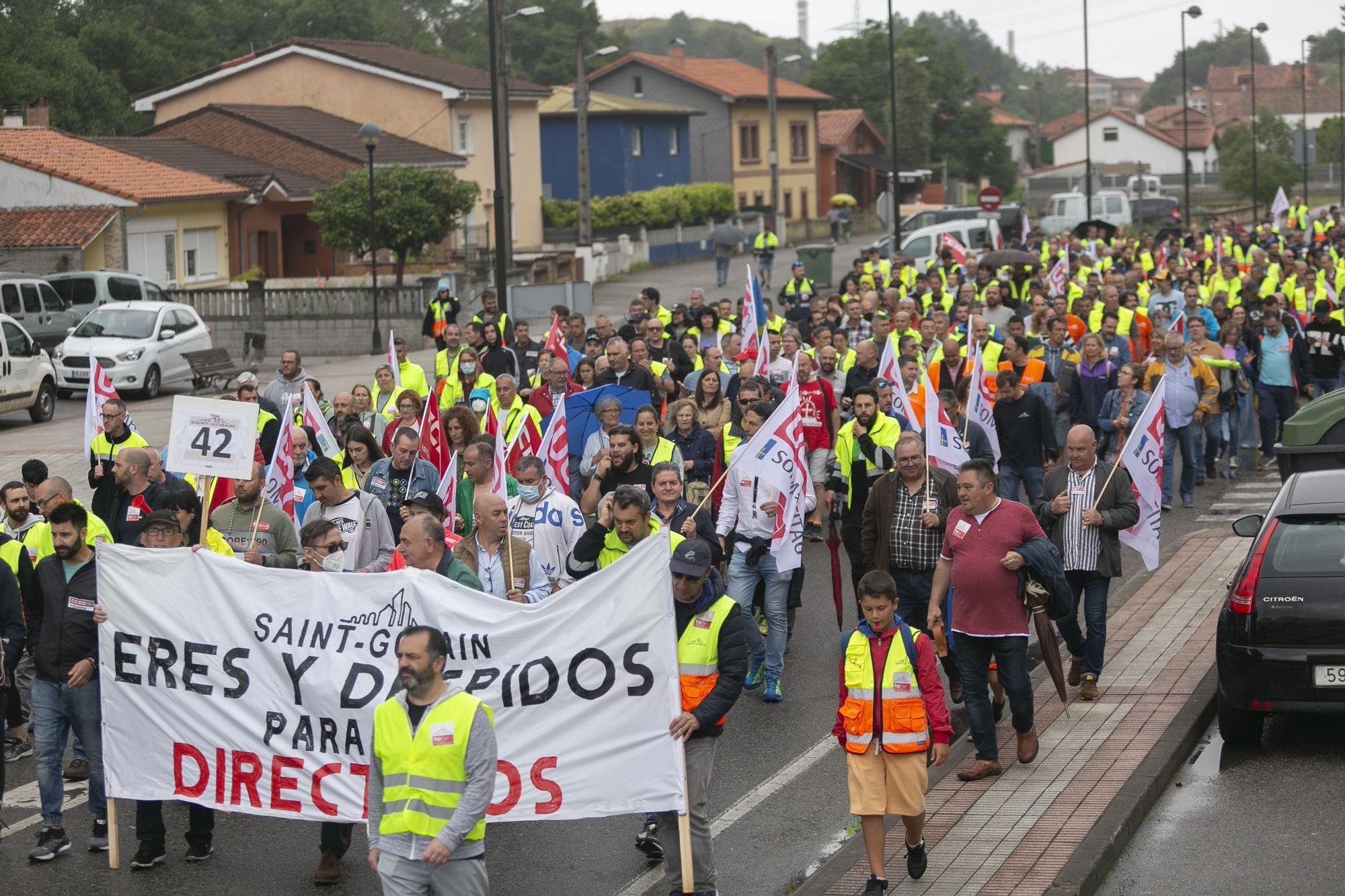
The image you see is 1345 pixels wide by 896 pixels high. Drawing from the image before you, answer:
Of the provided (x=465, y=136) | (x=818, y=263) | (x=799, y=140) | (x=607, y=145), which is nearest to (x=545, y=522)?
(x=818, y=263)

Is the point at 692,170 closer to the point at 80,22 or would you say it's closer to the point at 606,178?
the point at 606,178

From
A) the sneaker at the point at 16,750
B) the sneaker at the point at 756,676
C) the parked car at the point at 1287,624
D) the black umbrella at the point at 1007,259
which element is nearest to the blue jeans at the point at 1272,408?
the black umbrella at the point at 1007,259

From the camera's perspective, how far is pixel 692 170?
248 feet

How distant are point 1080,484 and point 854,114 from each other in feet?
251

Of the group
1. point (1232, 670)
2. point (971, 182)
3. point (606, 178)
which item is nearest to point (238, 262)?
point (606, 178)

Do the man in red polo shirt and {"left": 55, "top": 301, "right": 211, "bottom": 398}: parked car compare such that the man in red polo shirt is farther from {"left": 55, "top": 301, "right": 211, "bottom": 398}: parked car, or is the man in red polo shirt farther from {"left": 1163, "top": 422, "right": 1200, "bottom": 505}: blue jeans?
{"left": 55, "top": 301, "right": 211, "bottom": 398}: parked car

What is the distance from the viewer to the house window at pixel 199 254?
135 feet

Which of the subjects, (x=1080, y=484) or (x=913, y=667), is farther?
(x=1080, y=484)

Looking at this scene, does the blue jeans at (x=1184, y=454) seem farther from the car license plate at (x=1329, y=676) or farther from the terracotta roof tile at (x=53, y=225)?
the terracotta roof tile at (x=53, y=225)

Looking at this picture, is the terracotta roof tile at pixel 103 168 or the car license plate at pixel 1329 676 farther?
the terracotta roof tile at pixel 103 168

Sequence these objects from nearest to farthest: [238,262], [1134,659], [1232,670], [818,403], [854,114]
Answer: [1232,670], [1134,659], [818,403], [238,262], [854,114]

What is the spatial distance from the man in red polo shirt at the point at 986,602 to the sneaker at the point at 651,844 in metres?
1.84

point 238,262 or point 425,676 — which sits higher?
point 238,262

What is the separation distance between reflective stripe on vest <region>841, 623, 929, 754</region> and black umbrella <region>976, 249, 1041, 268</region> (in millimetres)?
20282
